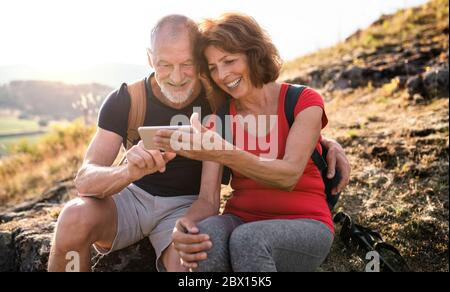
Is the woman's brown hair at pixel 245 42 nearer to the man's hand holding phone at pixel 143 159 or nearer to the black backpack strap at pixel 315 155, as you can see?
the black backpack strap at pixel 315 155

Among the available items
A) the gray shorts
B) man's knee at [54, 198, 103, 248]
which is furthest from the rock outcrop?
man's knee at [54, 198, 103, 248]

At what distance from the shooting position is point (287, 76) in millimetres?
10586

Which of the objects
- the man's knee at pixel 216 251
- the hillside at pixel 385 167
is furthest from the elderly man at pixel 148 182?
the hillside at pixel 385 167

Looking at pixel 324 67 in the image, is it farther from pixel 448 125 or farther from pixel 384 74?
pixel 448 125

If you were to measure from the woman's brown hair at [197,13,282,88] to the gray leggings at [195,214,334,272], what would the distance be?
958 millimetres

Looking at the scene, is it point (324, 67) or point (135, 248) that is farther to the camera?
point (324, 67)

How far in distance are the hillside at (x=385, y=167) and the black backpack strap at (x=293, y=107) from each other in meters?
0.95

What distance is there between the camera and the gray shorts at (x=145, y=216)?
312cm

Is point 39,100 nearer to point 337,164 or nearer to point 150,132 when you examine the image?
point 337,164

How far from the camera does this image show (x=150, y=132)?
96.3 inches

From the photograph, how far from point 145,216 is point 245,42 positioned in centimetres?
130

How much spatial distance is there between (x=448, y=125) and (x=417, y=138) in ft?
1.65

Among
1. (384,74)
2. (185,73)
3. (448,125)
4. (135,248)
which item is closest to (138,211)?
(135,248)

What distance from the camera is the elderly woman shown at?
2.48 meters
